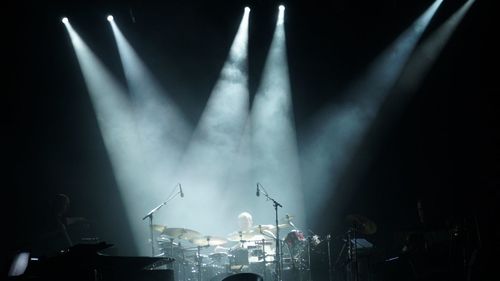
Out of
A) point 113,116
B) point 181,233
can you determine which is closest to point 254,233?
point 181,233

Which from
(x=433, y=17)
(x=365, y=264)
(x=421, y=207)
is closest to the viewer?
(x=421, y=207)

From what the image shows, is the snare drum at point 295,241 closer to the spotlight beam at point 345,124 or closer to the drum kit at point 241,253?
the drum kit at point 241,253

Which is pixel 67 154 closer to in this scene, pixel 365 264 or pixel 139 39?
pixel 139 39

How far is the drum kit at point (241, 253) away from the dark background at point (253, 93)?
4.46 ft

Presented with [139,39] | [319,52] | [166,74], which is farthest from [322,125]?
[139,39]

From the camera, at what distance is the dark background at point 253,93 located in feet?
26.7

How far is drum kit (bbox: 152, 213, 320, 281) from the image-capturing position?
8195 millimetres

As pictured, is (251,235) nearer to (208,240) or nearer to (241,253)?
(241,253)

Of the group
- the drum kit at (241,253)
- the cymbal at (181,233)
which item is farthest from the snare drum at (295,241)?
the cymbal at (181,233)

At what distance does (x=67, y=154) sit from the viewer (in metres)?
8.58

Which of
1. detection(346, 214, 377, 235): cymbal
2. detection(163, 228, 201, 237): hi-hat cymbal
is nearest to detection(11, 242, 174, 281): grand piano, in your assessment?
detection(163, 228, 201, 237): hi-hat cymbal

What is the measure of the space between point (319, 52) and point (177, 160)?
13.4 ft

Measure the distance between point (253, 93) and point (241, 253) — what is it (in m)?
3.81

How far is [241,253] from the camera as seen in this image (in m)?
8.48
